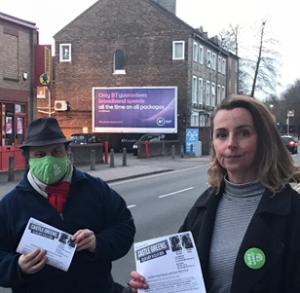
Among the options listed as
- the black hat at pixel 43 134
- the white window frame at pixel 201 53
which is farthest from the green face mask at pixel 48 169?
the white window frame at pixel 201 53

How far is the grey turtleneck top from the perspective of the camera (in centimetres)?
216

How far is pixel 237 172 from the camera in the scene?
2.27 m

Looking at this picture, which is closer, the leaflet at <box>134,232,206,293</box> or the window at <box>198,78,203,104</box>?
the leaflet at <box>134,232,206,293</box>

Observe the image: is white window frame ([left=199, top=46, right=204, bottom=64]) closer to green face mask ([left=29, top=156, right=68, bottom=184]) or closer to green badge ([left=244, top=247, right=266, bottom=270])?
green face mask ([left=29, top=156, right=68, bottom=184])

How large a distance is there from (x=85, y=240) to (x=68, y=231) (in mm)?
169

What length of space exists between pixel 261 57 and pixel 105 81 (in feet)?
75.5

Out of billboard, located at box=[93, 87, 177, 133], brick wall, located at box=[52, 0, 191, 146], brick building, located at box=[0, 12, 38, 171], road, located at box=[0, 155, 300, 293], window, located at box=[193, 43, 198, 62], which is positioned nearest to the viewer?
road, located at box=[0, 155, 300, 293]

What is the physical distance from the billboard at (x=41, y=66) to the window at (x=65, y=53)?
19.3m

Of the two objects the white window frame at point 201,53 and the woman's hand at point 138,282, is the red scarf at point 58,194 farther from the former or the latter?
the white window frame at point 201,53

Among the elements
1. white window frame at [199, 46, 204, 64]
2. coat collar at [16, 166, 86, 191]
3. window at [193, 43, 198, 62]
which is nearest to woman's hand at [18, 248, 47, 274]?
A: coat collar at [16, 166, 86, 191]

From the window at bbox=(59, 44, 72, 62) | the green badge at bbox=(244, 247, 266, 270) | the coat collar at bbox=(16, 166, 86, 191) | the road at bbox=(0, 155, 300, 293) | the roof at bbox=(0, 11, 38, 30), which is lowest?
the road at bbox=(0, 155, 300, 293)

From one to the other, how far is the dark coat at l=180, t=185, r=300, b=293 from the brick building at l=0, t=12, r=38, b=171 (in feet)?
59.5

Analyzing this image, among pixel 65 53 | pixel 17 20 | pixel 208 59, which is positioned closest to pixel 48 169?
pixel 17 20

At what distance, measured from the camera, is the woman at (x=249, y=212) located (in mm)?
1991
